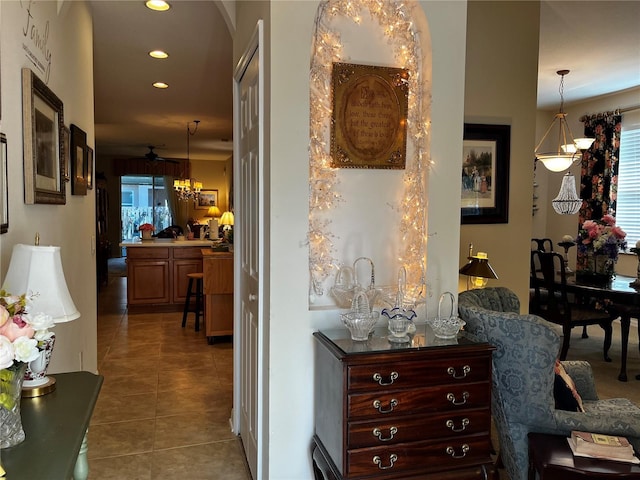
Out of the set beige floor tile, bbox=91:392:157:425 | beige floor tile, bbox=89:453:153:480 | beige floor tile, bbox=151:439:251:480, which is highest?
beige floor tile, bbox=91:392:157:425

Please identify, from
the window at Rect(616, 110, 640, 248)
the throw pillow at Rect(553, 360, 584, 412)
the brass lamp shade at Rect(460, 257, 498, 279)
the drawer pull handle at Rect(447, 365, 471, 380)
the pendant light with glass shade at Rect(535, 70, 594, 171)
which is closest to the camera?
the drawer pull handle at Rect(447, 365, 471, 380)

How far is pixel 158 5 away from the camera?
3.11m

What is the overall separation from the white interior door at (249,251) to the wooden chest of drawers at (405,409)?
48cm

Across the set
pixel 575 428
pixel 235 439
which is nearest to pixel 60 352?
pixel 235 439

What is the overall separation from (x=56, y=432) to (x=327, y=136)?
1596 mm

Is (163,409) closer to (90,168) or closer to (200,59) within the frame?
(90,168)

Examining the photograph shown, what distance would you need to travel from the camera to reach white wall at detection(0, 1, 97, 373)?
5.54 ft

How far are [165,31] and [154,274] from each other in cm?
385

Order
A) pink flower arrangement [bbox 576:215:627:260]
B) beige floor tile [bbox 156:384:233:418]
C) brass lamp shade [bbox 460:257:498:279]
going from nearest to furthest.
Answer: brass lamp shade [bbox 460:257:498:279] < beige floor tile [bbox 156:384:233:418] < pink flower arrangement [bbox 576:215:627:260]

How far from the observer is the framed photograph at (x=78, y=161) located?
281 cm

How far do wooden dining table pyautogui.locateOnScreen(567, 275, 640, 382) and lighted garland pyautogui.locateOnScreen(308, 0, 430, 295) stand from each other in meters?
2.69

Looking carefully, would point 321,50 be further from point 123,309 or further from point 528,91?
point 123,309

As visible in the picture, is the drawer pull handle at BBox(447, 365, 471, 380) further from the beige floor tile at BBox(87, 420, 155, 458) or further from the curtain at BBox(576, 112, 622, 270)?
the curtain at BBox(576, 112, 622, 270)

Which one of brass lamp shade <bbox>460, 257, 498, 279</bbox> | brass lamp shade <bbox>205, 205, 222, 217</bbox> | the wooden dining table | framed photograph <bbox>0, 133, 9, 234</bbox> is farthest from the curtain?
brass lamp shade <bbox>205, 205, 222, 217</bbox>
